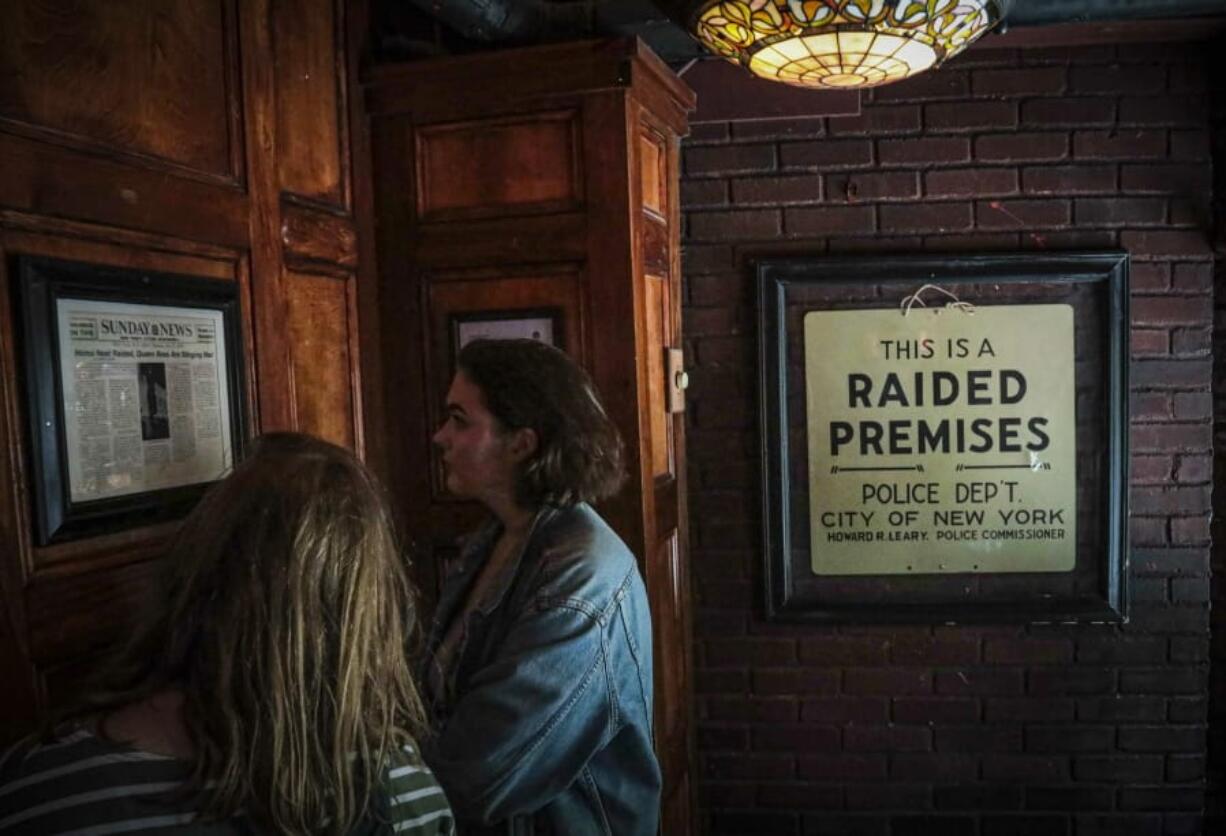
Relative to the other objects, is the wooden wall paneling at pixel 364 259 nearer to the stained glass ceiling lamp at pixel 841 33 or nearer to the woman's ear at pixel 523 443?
the woman's ear at pixel 523 443

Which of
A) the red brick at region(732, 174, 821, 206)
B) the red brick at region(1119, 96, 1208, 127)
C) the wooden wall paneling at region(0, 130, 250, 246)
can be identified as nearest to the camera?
the wooden wall paneling at region(0, 130, 250, 246)

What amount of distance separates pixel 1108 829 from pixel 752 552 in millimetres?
1280

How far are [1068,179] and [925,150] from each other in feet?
1.28

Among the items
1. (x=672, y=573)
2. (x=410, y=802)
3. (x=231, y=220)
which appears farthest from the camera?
(x=672, y=573)

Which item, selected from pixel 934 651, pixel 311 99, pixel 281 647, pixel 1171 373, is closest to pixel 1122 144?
pixel 1171 373

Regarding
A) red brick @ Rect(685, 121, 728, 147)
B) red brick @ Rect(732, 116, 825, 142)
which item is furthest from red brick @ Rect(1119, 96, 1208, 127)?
red brick @ Rect(685, 121, 728, 147)

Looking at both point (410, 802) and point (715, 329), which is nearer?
point (410, 802)

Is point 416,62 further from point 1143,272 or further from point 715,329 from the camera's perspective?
point 1143,272

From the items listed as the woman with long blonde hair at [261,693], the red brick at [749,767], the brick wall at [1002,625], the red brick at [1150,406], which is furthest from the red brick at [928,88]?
the woman with long blonde hair at [261,693]

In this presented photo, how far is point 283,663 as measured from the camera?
94 cm

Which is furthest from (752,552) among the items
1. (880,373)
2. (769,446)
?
(880,373)

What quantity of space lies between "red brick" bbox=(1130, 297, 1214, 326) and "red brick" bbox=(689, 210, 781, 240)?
3.29ft

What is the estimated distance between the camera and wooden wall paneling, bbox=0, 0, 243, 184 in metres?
1.21

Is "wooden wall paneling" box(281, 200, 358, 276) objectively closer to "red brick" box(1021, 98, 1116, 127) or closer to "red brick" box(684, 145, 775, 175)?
"red brick" box(684, 145, 775, 175)
